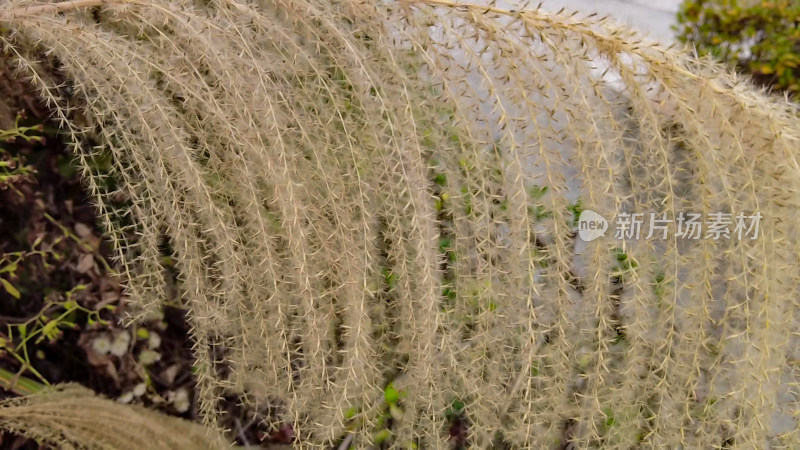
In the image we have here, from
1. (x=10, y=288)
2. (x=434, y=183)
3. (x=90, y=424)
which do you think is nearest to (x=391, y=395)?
(x=434, y=183)

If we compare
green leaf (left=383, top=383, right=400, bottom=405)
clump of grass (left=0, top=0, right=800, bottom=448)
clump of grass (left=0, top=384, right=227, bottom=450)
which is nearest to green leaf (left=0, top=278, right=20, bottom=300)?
clump of grass (left=0, top=384, right=227, bottom=450)

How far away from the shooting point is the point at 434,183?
3.38ft

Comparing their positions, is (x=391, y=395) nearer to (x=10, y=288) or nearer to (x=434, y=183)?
(x=434, y=183)

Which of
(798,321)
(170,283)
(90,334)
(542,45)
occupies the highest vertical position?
(542,45)

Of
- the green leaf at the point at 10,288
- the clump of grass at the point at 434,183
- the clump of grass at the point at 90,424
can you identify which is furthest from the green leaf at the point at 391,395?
the green leaf at the point at 10,288

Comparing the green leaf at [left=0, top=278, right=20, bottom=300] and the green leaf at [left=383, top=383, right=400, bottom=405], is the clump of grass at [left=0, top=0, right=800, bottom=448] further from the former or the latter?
the green leaf at [left=0, top=278, right=20, bottom=300]

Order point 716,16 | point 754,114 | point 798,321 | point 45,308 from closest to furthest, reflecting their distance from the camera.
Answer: point 754,114 → point 798,321 → point 45,308 → point 716,16

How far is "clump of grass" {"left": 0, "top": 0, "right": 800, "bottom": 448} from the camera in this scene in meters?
0.94

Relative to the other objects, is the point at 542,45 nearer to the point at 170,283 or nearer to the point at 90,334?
the point at 170,283

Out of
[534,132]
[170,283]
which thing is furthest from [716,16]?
[170,283]

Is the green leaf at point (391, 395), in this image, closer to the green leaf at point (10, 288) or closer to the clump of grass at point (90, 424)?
the clump of grass at point (90, 424)

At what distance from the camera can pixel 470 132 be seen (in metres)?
0.98

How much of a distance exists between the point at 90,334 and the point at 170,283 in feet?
0.68

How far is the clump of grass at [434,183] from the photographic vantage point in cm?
94
